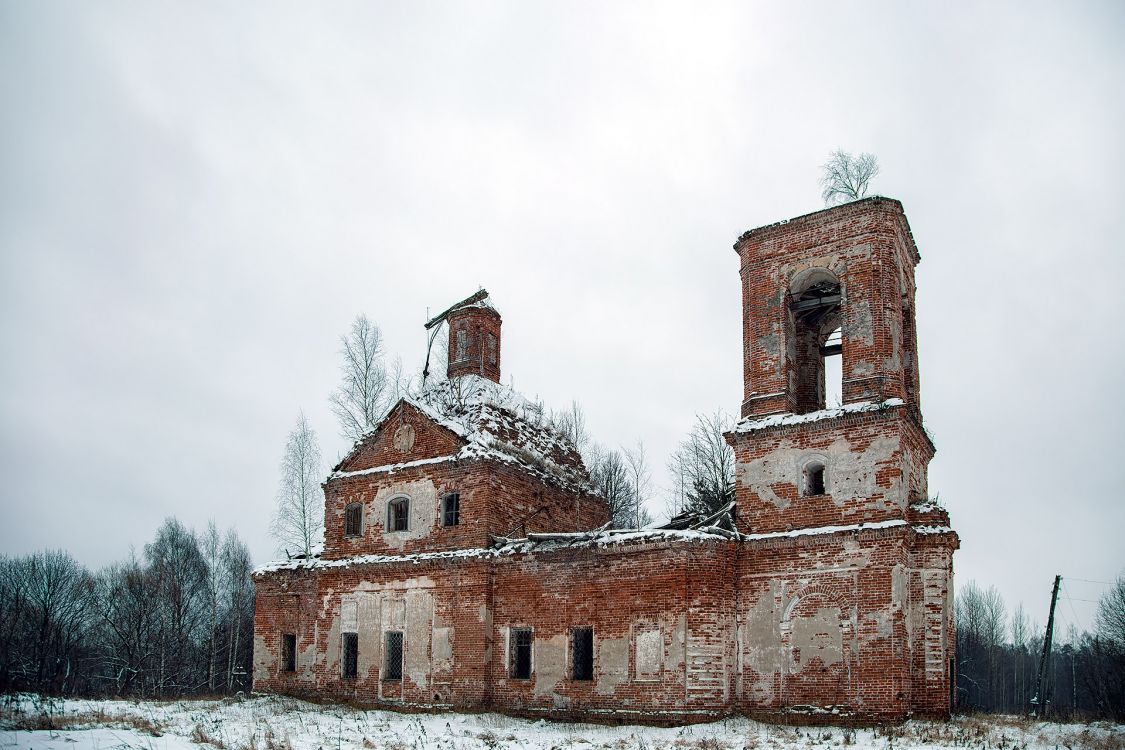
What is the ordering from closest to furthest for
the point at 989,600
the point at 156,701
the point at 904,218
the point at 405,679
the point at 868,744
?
1. the point at 868,744
2. the point at 904,218
3. the point at 405,679
4. the point at 156,701
5. the point at 989,600

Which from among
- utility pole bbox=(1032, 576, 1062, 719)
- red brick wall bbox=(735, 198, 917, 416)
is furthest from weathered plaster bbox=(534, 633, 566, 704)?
utility pole bbox=(1032, 576, 1062, 719)

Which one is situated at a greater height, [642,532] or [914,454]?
[914,454]

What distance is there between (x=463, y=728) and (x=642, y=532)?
15.2ft

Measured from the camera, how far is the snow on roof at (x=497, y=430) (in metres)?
20.1

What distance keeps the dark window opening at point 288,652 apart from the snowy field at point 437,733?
Answer: 10.6ft

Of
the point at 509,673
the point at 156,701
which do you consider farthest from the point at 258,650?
the point at 509,673

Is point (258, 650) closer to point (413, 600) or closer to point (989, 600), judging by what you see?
point (413, 600)

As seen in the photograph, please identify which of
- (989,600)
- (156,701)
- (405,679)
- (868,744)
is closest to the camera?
(868,744)

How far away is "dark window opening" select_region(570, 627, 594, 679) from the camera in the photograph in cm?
1711

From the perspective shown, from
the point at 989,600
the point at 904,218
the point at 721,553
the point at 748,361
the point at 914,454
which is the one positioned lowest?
the point at 989,600

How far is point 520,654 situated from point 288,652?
6.45 metres

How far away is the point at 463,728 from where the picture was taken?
16047mm

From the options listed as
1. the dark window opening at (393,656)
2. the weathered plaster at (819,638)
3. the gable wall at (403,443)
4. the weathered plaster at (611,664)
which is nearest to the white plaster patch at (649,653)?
the weathered plaster at (611,664)

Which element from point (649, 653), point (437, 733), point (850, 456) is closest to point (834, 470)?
point (850, 456)
